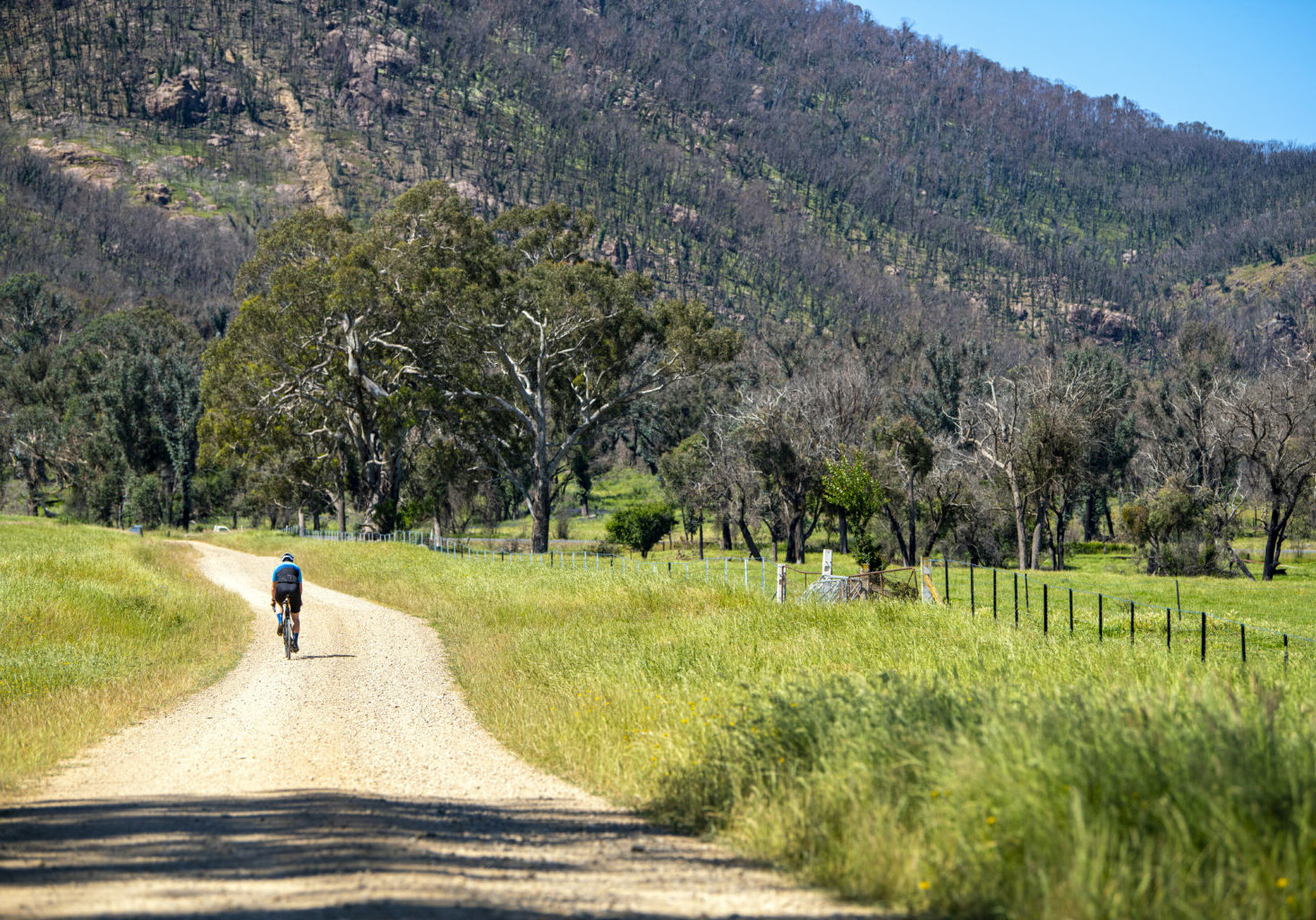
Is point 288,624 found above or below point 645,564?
below

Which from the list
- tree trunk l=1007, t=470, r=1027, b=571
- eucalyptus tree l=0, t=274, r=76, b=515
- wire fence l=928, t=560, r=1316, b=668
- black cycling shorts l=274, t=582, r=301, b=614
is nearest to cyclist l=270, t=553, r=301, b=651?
black cycling shorts l=274, t=582, r=301, b=614

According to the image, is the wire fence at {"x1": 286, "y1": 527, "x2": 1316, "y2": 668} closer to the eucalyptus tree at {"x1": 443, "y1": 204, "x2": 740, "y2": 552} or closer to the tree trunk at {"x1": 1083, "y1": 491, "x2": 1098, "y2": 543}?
the eucalyptus tree at {"x1": 443, "y1": 204, "x2": 740, "y2": 552}

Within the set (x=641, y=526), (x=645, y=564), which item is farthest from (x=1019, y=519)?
(x=645, y=564)

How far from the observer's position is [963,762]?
5.95 meters

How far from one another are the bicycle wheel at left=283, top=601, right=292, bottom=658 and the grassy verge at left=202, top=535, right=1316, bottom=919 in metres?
5.57

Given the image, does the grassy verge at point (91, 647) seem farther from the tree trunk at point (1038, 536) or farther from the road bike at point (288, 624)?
the tree trunk at point (1038, 536)

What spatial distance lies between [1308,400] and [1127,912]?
4523 centimetres

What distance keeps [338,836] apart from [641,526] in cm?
5019

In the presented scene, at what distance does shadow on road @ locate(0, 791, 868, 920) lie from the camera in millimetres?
5437

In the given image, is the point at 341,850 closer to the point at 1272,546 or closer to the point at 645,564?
the point at 645,564

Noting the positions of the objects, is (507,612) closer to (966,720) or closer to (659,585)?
(659,585)

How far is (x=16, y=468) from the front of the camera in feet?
281

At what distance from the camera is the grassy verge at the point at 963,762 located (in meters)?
4.95

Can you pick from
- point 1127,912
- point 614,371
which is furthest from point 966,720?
point 614,371
